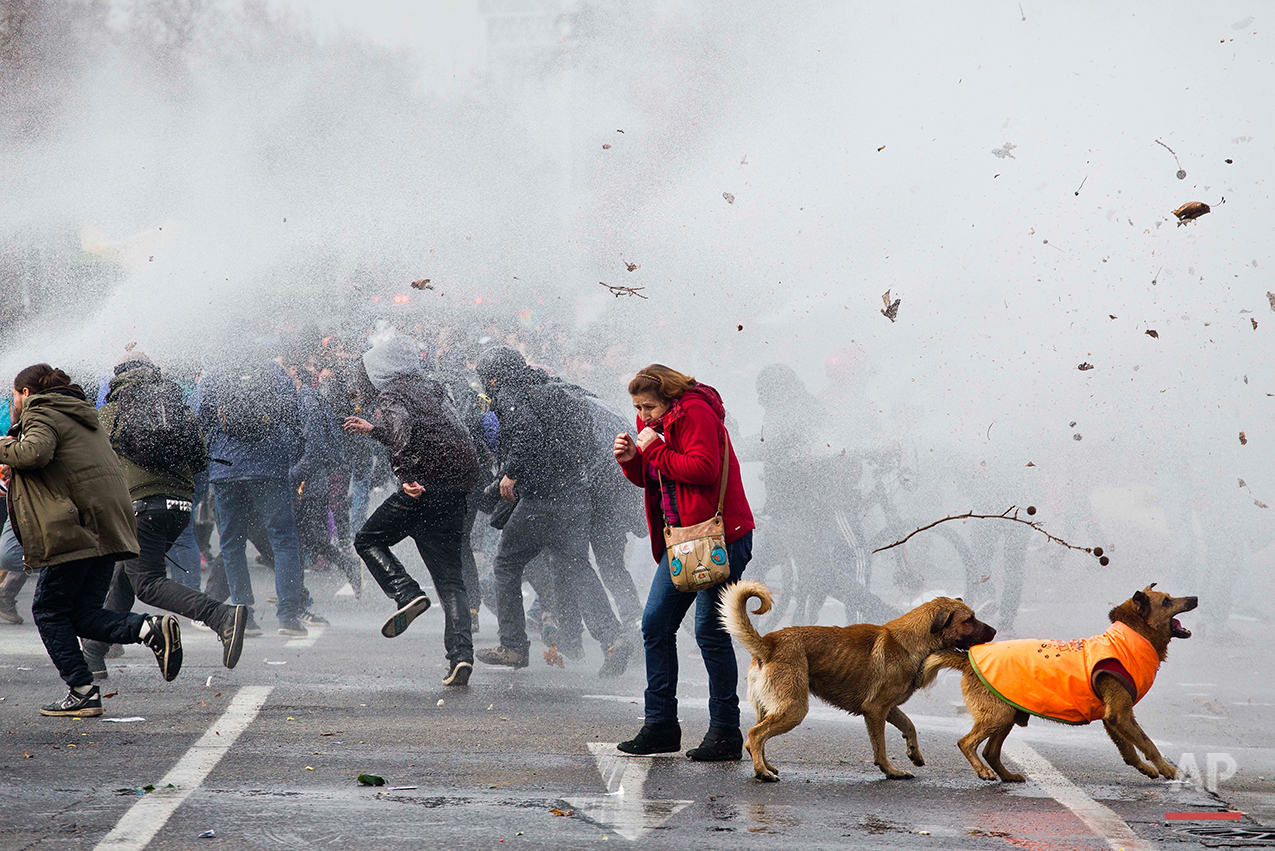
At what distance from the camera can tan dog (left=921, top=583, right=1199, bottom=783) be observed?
4.41 m

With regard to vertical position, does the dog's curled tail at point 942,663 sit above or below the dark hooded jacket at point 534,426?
below

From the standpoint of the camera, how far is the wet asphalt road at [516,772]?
3.55 metres

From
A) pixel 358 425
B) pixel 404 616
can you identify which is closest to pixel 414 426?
pixel 358 425

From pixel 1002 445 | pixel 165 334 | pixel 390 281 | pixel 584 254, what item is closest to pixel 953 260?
pixel 1002 445

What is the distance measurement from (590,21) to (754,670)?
5.84 m

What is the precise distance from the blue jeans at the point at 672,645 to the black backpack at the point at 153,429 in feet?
9.03

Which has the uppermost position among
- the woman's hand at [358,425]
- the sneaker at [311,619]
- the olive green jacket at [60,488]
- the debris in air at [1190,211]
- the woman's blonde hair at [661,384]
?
the debris in air at [1190,211]

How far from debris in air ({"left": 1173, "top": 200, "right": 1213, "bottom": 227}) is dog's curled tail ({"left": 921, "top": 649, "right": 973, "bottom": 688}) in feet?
15.2

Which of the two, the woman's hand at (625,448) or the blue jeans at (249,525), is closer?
the woman's hand at (625,448)

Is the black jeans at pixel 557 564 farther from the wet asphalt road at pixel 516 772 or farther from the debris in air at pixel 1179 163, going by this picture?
the debris in air at pixel 1179 163

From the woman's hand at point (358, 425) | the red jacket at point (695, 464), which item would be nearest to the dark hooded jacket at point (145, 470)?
the woman's hand at point (358, 425)

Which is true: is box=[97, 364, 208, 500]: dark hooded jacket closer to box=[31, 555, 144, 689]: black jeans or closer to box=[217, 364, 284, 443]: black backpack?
box=[31, 555, 144, 689]: black jeans

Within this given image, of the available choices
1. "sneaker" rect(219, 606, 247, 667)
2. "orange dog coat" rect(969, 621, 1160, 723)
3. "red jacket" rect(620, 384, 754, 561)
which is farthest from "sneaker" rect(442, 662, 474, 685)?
"orange dog coat" rect(969, 621, 1160, 723)

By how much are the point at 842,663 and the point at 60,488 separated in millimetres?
3277
